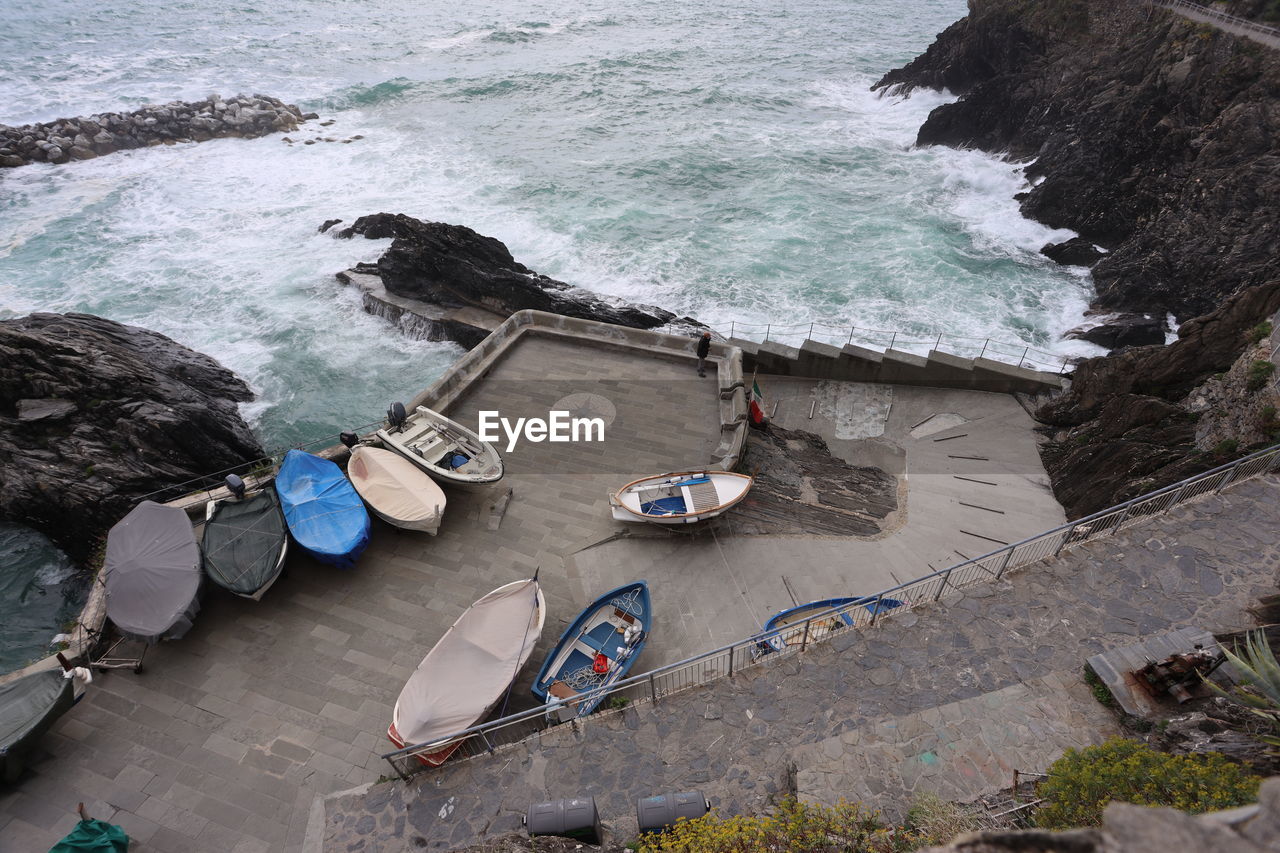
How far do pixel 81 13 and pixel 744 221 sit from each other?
90.9 meters

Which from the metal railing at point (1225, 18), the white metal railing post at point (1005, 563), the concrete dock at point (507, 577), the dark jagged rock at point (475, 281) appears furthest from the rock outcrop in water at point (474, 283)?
the metal railing at point (1225, 18)

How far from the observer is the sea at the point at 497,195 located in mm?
29891

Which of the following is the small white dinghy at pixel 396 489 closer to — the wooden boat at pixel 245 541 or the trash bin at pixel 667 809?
the wooden boat at pixel 245 541

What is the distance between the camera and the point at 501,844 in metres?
8.21

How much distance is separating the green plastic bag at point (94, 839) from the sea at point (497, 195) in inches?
537

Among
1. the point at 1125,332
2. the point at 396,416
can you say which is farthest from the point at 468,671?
the point at 1125,332

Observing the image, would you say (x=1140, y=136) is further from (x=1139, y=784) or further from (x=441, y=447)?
(x=441, y=447)

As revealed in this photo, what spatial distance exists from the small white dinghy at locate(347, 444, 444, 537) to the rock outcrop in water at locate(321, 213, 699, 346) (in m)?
14.1

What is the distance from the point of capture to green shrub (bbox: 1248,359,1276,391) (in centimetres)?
1310

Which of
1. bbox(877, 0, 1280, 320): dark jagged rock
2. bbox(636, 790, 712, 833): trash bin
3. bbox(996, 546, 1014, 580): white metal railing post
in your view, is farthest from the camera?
bbox(877, 0, 1280, 320): dark jagged rock

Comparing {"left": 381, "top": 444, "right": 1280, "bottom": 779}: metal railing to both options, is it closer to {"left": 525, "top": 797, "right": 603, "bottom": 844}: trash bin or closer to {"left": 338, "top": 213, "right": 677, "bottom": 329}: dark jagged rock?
{"left": 525, "top": 797, "right": 603, "bottom": 844}: trash bin

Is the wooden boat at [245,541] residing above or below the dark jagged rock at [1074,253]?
Result: below

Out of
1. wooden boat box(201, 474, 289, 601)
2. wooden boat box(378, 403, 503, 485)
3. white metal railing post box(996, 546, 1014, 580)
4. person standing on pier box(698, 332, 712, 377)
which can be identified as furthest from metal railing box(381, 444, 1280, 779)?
person standing on pier box(698, 332, 712, 377)

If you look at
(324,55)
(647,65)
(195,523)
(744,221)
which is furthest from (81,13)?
(195,523)
